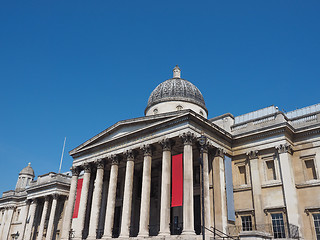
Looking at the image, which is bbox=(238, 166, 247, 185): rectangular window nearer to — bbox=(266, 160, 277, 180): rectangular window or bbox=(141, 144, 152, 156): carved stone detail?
bbox=(266, 160, 277, 180): rectangular window

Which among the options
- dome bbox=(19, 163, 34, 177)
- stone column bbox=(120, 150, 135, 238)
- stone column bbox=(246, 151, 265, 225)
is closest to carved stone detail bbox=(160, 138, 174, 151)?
stone column bbox=(120, 150, 135, 238)

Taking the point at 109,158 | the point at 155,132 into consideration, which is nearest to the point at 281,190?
the point at 155,132

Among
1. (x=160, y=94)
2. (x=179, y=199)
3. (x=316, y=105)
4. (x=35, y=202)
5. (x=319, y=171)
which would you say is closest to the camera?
(x=179, y=199)

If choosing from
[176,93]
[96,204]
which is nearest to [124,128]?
[96,204]

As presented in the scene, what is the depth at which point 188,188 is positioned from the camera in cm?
2158

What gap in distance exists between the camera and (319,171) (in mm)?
23859

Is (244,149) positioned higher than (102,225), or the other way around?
(244,149)

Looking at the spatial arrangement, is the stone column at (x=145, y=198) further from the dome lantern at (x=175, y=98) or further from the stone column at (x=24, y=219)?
the stone column at (x=24, y=219)

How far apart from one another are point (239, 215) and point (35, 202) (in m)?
32.8

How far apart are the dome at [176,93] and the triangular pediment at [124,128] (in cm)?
739

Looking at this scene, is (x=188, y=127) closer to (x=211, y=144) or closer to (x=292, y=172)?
(x=211, y=144)

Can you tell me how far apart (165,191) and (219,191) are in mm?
4935

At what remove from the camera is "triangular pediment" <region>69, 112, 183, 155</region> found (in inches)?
999

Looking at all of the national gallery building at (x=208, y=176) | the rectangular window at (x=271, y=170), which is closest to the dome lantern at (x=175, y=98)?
the national gallery building at (x=208, y=176)
